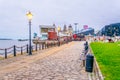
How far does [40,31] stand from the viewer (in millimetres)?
112000

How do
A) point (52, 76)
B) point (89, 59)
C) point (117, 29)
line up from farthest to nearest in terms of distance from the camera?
point (117, 29) < point (89, 59) < point (52, 76)

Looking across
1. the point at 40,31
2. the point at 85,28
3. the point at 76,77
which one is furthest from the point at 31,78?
the point at 85,28

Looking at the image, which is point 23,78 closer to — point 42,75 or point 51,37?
point 42,75

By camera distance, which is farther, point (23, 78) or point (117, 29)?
point (117, 29)

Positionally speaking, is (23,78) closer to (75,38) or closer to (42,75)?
(42,75)

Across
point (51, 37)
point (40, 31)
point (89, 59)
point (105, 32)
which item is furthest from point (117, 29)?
point (89, 59)

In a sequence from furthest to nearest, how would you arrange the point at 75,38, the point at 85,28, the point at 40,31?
the point at 85,28 < the point at 40,31 < the point at 75,38

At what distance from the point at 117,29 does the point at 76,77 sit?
161 metres

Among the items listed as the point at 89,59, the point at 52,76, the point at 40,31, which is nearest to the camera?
the point at 52,76

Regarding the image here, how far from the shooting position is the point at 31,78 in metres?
11.2

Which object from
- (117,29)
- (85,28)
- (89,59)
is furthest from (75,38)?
(89,59)

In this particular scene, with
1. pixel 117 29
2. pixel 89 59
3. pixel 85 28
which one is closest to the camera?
pixel 89 59

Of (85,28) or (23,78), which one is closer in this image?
(23,78)

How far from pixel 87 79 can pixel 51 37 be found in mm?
83478
